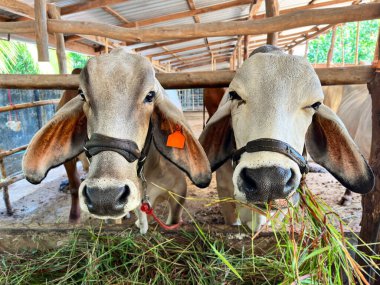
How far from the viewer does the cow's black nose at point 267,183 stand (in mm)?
1430

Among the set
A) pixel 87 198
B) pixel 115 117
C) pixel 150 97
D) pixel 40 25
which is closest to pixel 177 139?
pixel 150 97

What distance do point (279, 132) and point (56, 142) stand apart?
57.6 inches

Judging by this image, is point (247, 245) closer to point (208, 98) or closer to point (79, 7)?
point (208, 98)

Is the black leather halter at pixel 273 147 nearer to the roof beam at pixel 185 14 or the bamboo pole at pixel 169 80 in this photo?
the bamboo pole at pixel 169 80

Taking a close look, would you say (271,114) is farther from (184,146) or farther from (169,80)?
(169,80)

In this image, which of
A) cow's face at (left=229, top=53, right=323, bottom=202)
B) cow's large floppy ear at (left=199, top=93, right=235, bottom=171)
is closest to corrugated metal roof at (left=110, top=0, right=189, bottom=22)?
cow's large floppy ear at (left=199, top=93, right=235, bottom=171)

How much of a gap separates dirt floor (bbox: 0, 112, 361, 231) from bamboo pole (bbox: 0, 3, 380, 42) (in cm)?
197

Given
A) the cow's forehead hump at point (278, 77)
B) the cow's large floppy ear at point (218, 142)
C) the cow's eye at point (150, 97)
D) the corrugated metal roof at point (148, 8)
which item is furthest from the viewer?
the corrugated metal roof at point (148, 8)

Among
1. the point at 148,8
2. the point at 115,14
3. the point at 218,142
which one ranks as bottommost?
the point at 218,142

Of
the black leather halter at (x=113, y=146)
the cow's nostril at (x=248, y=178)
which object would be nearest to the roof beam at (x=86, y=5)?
the black leather halter at (x=113, y=146)

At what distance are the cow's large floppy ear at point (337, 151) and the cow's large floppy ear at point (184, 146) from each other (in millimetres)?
743

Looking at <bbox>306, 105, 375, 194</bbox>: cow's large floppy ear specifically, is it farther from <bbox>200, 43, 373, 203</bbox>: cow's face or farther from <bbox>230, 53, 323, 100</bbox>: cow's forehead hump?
<bbox>230, 53, 323, 100</bbox>: cow's forehead hump

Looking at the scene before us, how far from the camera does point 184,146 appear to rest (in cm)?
203

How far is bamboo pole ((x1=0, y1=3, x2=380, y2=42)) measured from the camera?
7.00 feet
